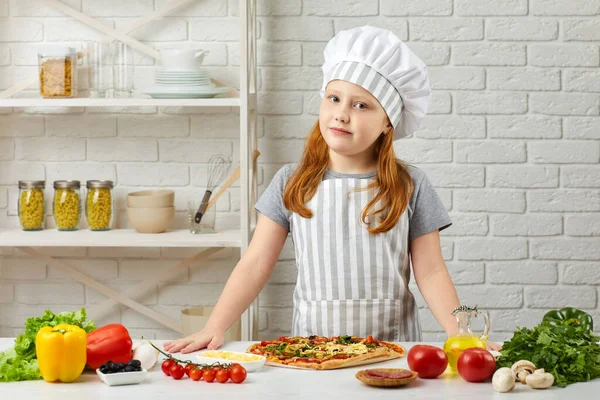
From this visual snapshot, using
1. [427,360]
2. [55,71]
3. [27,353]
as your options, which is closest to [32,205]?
[55,71]

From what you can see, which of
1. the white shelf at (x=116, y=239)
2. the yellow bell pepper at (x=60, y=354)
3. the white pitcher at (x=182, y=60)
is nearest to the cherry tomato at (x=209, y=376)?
the yellow bell pepper at (x=60, y=354)

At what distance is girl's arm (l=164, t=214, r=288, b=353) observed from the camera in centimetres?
210

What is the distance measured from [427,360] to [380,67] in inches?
34.0

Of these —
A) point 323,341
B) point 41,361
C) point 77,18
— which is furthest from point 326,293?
point 77,18

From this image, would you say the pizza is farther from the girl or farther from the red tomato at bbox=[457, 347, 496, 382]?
the girl

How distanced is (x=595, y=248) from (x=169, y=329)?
171cm

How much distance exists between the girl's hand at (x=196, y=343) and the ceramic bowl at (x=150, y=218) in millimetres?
1180

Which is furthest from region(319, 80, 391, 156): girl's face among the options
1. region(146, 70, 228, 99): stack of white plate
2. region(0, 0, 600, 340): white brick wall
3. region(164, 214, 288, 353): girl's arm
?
region(0, 0, 600, 340): white brick wall

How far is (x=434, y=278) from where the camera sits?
7.23 ft

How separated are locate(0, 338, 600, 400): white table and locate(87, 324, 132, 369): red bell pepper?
0.04 m

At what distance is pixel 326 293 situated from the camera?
226 centimetres

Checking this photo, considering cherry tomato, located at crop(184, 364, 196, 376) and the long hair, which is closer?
cherry tomato, located at crop(184, 364, 196, 376)

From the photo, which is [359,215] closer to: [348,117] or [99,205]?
[348,117]

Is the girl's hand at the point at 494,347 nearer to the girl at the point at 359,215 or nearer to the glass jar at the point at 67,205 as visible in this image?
the girl at the point at 359,215
